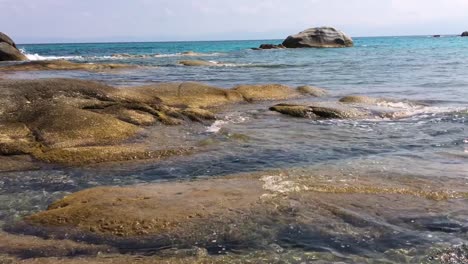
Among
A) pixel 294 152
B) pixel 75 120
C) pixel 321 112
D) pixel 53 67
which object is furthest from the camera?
pixel 53 67

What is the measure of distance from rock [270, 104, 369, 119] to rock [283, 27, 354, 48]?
2851 inches

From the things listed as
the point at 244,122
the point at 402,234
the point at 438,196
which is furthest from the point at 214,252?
the point at 244,122

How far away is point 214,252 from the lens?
601cm

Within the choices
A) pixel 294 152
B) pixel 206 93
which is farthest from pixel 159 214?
pixel 206 93

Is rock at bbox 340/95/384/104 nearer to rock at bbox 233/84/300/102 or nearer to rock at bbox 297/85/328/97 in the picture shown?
rock at bbox 297/85/328/97

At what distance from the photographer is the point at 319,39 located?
87188 mm

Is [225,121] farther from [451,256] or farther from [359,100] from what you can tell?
[451,256]

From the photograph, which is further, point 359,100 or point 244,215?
point 359,100

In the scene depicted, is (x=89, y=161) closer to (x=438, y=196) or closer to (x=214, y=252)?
(x=214, y=252)

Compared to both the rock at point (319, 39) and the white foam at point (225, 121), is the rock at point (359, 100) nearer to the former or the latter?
the white foam at point (225, 121)

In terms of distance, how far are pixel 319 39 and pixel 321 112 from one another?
74.2 m

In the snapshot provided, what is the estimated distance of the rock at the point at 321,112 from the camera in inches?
635

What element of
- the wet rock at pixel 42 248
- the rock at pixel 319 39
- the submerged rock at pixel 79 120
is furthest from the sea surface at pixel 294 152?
the rock at pixel 319 39

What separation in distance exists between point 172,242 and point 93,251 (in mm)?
1045
